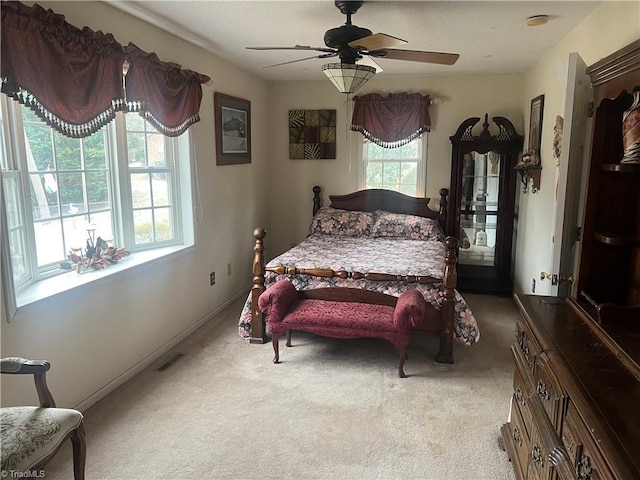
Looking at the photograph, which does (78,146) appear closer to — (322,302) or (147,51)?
(147,51)

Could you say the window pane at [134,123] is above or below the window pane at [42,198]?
above

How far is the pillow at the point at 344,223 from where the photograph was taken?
5.08m

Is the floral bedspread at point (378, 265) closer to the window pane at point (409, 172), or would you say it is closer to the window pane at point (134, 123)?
the window pane at point (409, 172)

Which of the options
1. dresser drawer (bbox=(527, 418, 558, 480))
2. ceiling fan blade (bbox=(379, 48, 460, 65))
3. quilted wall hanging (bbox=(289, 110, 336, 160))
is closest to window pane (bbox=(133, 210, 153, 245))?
ceiling fan blade (bbox=(379, 48, 460, 65))

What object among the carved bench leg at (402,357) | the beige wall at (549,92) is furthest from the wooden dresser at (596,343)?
the carved bench leg at (402,357)

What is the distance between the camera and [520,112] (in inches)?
199

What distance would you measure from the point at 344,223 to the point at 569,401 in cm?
376

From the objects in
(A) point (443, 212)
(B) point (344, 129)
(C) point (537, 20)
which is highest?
(C) point (537, 20)

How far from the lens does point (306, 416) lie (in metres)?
2.74

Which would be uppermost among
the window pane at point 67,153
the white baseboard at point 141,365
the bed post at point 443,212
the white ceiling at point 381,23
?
the white ceiling at point 381,23

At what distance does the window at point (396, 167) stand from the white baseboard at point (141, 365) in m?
2.29

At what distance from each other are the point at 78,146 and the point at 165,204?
3.10ft

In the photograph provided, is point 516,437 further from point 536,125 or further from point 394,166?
point 394,166

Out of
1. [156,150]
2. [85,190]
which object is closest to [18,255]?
[85,190]
